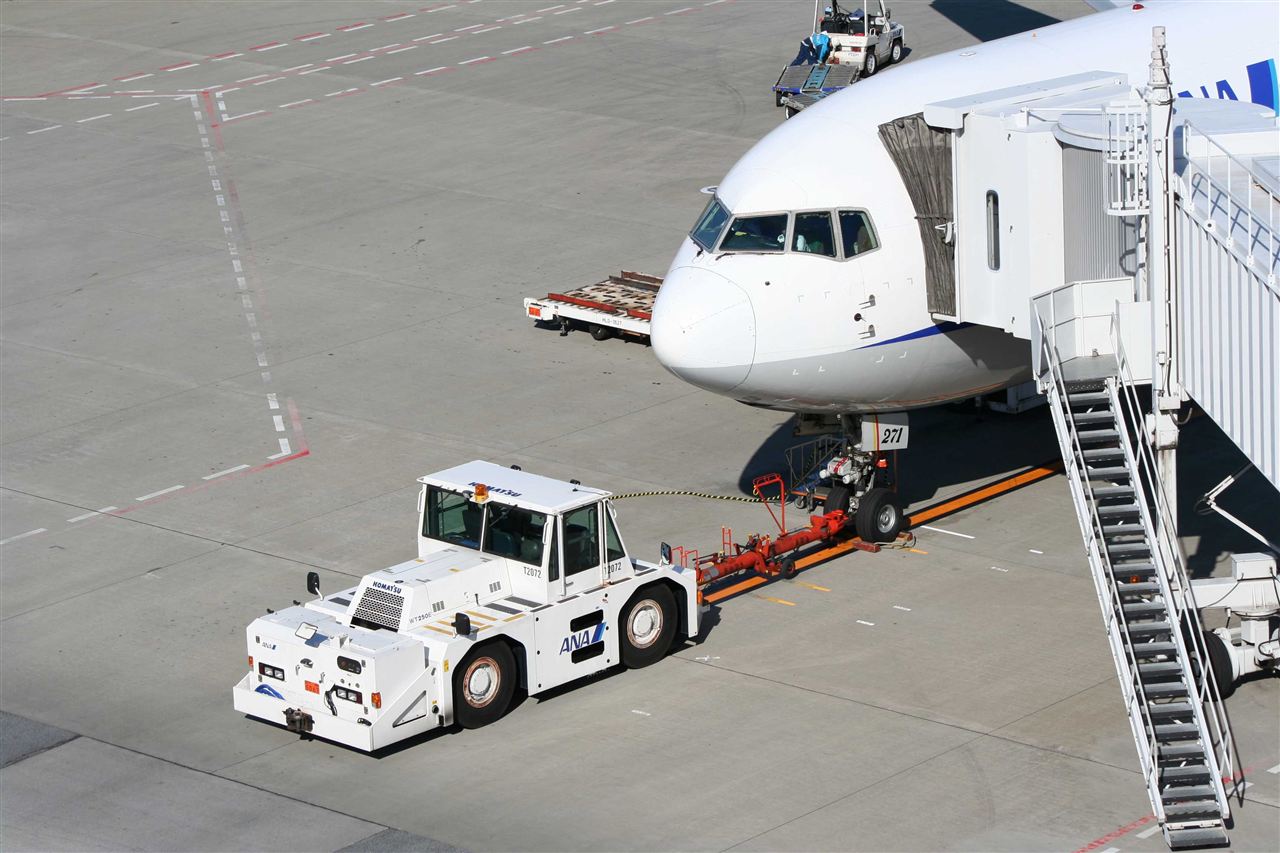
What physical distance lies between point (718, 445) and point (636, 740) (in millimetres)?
10630

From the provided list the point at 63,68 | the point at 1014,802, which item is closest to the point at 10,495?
the point at 1014,802

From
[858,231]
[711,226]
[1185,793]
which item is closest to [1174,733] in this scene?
[1185,793]

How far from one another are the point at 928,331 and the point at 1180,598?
19.9 ft

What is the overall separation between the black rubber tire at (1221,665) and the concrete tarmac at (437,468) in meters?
0.46

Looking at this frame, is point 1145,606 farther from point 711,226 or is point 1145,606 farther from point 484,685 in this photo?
point 711,226

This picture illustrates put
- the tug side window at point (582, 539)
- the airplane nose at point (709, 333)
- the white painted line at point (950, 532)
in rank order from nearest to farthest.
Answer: the tug side window at point (582, 539) → the airplane nose at point (709, 333) → the white painted line at point (950, 532)

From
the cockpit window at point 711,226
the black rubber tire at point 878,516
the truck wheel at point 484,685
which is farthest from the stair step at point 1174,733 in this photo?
the cockpit window at point 711,226

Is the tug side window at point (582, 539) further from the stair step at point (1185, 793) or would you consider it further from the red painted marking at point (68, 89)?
the red painted marking at point (68, 89)

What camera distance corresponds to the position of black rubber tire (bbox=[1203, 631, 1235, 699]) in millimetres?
23766

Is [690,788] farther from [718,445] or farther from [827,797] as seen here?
[718,445]

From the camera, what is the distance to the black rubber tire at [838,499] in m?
29.3

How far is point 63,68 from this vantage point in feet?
205

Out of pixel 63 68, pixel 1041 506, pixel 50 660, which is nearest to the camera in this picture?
pixel 50 660

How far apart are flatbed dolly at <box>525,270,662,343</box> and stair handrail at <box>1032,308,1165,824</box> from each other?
Result: 46.5 feet
